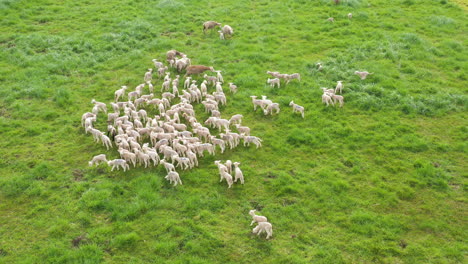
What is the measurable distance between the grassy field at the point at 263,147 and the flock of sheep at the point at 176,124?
0.46 m

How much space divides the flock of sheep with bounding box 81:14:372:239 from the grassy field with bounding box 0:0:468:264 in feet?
1.50

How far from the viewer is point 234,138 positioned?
624 inches

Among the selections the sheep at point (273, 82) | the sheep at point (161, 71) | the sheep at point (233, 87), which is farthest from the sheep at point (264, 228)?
the sheep at point (161, 71)

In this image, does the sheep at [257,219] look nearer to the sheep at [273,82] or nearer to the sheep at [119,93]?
the sheep at [273,82]

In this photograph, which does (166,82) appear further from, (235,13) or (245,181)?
(235,13)

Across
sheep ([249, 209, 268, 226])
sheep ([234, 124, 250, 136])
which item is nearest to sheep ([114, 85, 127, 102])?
sheep ([234, 124, 250, 136])

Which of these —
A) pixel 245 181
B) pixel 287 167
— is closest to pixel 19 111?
pixel 245 181

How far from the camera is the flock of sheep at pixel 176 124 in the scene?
48.0ft

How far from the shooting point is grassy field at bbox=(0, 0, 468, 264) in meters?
12.0

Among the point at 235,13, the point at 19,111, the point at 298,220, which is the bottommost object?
the point at 298,220

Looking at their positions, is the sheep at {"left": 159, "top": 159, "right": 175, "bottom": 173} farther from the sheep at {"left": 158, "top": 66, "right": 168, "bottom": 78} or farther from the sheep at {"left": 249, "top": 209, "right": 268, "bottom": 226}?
the sheep at {"left": 158, "top": 66, "right": 168, "bottom": 78}

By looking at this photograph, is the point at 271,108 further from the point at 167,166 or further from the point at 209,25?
the point at 209,25

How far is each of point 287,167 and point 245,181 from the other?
5.95 feet

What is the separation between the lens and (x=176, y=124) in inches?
635
